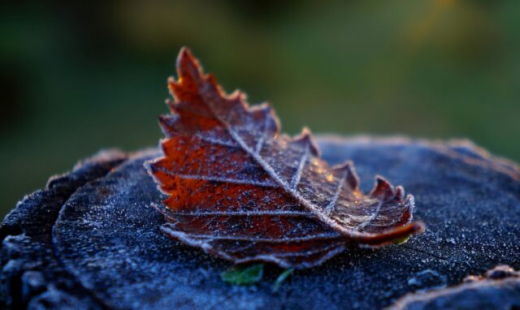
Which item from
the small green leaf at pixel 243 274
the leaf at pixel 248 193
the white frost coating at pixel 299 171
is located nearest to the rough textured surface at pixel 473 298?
A: the leaf at pixel 248 193

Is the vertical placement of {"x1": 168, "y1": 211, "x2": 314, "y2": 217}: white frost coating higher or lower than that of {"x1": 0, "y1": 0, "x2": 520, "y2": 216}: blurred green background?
lower

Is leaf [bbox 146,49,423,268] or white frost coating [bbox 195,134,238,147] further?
white frost coating [bbox 195,134,238,147]

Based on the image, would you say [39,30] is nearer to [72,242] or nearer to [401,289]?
[72,242]

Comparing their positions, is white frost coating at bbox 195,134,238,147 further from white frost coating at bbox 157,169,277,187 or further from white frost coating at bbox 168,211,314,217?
white frost coating at bbox 168,211,314,217

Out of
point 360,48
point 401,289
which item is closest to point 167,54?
point 360,48

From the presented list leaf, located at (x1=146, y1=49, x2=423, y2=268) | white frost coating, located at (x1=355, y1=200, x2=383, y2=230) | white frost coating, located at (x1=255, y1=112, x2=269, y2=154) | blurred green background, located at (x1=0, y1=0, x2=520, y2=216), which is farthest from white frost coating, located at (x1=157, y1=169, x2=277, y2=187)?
blurred green background, located at (x1=0, y1=0, x2=520, y2=216)

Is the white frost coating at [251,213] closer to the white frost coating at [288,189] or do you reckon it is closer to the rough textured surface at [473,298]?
the white frost coating at [288,189]
